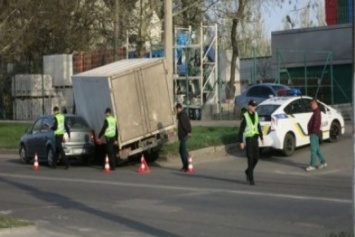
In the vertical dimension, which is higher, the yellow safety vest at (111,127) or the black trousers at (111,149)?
the yellow safety vest at (111,127)

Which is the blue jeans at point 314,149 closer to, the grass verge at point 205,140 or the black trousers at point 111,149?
the grass verge at point 205,140

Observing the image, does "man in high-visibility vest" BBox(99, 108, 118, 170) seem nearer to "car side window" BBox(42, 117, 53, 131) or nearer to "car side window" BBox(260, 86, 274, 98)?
"car side window" BBox(42, 117, 53, 131)

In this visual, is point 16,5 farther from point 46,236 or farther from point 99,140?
point 46,236

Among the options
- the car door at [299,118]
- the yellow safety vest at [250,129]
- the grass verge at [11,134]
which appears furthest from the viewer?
the grass verge at [11,134]

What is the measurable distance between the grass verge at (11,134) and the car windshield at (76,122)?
23.6ft

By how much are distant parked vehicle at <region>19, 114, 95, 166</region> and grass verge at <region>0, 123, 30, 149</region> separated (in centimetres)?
585

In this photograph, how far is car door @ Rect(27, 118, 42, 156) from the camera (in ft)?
82.0

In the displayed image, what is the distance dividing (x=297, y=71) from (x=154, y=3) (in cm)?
857

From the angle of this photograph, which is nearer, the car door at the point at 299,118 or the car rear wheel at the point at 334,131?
the car door at the point at 299,118

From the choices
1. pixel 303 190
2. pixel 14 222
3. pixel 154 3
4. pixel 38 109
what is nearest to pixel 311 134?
pixel 303 190

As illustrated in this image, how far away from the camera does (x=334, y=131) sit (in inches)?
964

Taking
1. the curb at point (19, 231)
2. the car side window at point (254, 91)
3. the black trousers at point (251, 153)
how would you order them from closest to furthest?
the curb at point (19, 231) < the black trousers at point (251, 153) < the car side window at point (254, 91)

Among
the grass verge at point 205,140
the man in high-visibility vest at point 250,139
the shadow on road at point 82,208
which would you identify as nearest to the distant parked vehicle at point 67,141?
the grass verge at point 205,140

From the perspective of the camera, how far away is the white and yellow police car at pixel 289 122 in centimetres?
2230
